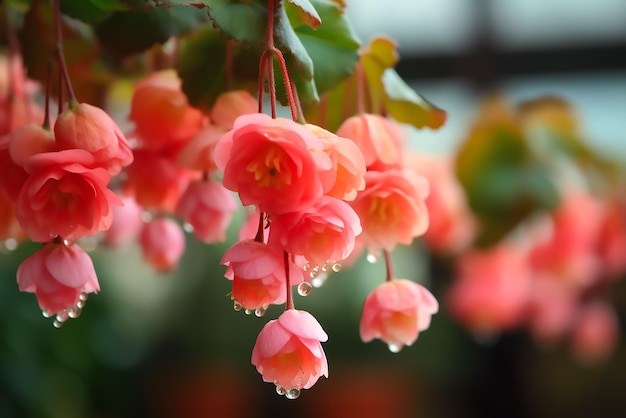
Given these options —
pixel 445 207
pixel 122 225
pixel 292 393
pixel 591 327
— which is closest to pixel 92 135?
pixel 292 393

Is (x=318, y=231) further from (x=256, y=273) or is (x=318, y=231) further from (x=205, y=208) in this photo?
(x=205, y=208)

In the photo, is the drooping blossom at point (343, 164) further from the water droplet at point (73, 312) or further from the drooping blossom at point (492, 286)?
the drooping blossom at point (492, 286)

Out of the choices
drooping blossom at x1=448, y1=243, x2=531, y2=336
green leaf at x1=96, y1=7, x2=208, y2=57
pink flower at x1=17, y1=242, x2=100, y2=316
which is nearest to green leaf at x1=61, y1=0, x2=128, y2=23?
green leaf at x1=96, y1=7, x2=208, y2=57

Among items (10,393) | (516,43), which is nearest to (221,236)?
(10,393)

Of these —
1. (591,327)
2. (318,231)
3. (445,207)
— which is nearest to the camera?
(318,231)

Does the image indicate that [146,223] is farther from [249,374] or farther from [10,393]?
[249,374]

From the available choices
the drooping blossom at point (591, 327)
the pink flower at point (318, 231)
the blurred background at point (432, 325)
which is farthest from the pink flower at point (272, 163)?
the blurred background at point (432, 325)

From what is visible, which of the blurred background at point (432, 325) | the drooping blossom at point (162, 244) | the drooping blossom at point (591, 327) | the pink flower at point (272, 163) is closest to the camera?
the pink flower at point (272, 163)
